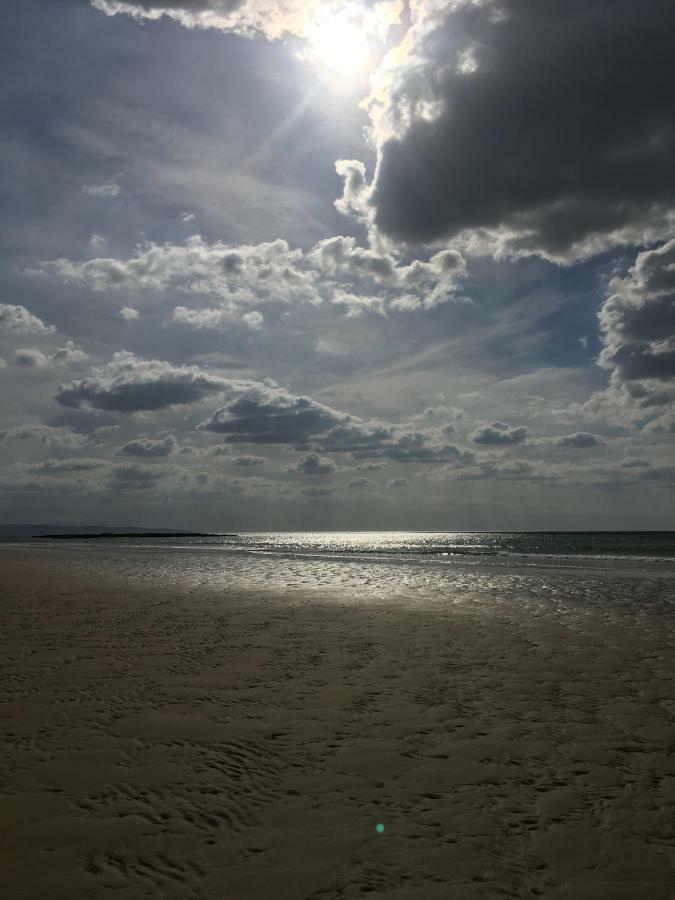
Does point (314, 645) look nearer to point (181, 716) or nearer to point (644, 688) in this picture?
point (181, 716)

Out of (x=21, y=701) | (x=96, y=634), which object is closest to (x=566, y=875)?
(x=21, y=701)

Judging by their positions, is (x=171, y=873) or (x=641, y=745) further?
(x=641, y=745)

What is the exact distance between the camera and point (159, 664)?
11.2 m

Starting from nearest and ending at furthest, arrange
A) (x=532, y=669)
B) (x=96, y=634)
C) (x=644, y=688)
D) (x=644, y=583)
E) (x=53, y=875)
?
1. (x=53, y=875)
2. (x=644, y=688)
3. (x=532, y=669)
4. (x=96, y=634)
5. (x=644, y=583)

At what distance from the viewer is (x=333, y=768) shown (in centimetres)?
654

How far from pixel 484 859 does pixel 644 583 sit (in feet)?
93.6

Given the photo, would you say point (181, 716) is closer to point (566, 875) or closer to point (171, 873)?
point (171, 873)

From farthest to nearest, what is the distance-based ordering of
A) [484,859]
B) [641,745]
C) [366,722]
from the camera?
[366,722] → [641,745] → [484,859]

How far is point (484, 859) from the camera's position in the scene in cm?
483

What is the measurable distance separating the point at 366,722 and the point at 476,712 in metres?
1.75

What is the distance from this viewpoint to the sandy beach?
4.62 metres

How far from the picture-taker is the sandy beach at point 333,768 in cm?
462

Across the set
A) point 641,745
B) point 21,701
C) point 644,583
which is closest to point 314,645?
point 21,701

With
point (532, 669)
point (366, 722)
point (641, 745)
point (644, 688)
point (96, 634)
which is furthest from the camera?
point (96, 634)
